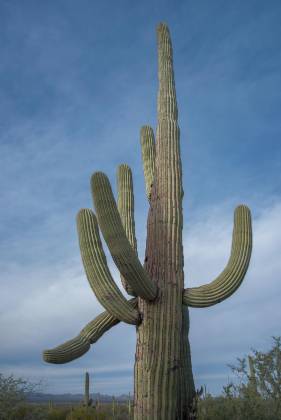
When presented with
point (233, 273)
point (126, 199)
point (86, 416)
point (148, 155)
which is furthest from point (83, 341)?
point (86, 416)

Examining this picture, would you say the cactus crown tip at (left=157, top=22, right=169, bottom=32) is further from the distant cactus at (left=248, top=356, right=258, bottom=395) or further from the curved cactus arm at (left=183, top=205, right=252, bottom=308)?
the distant cactus at (left=248, top=356, right=258, bottom=395)

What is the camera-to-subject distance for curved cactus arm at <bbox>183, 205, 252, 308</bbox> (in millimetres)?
6461

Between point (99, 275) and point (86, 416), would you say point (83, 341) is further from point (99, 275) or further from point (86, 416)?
point (86, 416)

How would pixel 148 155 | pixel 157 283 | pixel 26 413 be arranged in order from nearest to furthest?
pixel 157 283 → pixel 148 155 → pixel 26 413

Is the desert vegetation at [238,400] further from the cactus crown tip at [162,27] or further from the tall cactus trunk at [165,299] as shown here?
the cactus crown tip at [162,27]

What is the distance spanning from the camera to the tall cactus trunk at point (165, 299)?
595 cm

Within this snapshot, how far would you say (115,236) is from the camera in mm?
5953

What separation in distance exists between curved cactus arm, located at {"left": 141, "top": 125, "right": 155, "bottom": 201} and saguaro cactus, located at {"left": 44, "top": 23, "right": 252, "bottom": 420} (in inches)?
17.4

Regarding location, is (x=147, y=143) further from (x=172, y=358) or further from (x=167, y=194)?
(x=172, y=358)

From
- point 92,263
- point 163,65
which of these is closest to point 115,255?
point 92,263

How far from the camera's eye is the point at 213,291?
6.44m

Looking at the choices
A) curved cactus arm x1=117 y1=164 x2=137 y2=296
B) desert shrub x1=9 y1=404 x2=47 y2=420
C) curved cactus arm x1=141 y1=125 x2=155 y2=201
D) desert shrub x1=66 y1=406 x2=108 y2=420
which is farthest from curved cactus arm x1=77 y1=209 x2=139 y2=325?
desert shrub x1=66 y1=406 x2=108 y2=420

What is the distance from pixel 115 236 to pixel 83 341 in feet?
5.30

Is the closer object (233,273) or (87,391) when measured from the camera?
(233,273)
